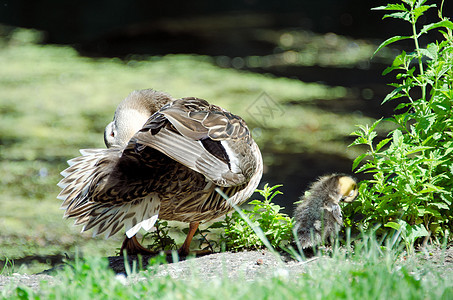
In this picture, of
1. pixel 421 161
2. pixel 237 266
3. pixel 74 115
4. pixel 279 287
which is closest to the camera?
pixel 279 287

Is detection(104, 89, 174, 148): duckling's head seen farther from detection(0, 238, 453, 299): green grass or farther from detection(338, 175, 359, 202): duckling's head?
detection(0, 238, 453, 299): green grass

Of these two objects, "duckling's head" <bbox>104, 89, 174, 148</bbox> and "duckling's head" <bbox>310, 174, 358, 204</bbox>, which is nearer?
"duckling's head" <bbox>310, 174, 358, 204</bbox>

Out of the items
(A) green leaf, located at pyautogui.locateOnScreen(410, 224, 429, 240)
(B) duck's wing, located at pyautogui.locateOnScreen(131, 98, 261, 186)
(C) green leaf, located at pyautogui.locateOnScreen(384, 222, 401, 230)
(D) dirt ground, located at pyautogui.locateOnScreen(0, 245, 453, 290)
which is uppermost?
(B) duck's wing, located at pyautogui.locateOnScreen(131, 98, 261, 186)

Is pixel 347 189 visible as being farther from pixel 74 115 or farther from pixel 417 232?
pixel 74 115

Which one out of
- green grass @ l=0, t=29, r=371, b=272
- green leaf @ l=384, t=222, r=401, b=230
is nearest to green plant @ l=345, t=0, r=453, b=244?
green leaf @ l=384, t=222, r=401, b=230

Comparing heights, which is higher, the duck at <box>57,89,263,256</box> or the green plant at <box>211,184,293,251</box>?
the duck at <box>57,89,263,256</box>

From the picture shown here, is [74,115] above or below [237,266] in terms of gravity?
above

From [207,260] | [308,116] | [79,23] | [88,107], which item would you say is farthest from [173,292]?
[79,23]

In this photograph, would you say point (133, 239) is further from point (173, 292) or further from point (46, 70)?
point (46, 70)

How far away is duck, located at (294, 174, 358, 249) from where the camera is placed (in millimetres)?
3629

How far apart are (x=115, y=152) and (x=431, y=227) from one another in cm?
209

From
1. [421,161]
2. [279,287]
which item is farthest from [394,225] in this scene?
[279,287]

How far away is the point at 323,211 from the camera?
3672mm

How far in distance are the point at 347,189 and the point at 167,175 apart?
116cm
